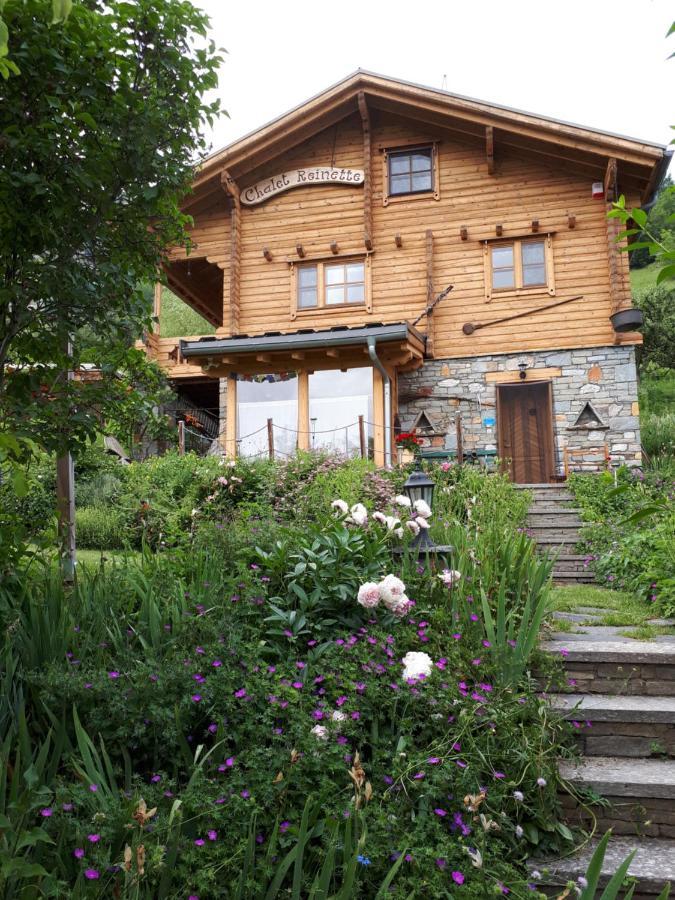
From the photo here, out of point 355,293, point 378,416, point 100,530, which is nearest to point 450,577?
point 100,530

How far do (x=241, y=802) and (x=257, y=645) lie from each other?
0.86 meters

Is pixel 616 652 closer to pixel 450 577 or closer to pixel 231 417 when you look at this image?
pixel 450 577

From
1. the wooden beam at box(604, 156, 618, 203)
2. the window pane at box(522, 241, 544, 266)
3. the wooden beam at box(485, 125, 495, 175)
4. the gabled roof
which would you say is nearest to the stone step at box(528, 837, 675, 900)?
the gabled roof

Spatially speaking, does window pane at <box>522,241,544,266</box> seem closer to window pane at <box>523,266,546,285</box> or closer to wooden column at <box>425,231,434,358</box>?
window pane at <box>523,266,546,285</box>

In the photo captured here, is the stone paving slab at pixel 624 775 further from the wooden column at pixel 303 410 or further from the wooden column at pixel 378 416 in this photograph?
the wooden column at pixel 303 410

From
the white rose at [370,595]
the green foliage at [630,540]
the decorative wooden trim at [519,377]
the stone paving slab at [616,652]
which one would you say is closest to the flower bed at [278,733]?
the white rose at [370,595]

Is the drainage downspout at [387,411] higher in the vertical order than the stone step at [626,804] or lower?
higher

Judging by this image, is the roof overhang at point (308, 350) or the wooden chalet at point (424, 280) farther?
the wooden chalet at point (424, 280)

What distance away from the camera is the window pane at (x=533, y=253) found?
1255 centimetres

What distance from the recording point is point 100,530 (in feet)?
25.8

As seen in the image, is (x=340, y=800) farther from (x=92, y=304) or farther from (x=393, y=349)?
(x=393, y=349)

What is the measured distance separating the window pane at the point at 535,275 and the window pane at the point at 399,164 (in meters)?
3.22

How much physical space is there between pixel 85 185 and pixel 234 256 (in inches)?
448

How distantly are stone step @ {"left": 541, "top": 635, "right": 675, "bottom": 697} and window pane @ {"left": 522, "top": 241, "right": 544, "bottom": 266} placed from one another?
32.7 feet
